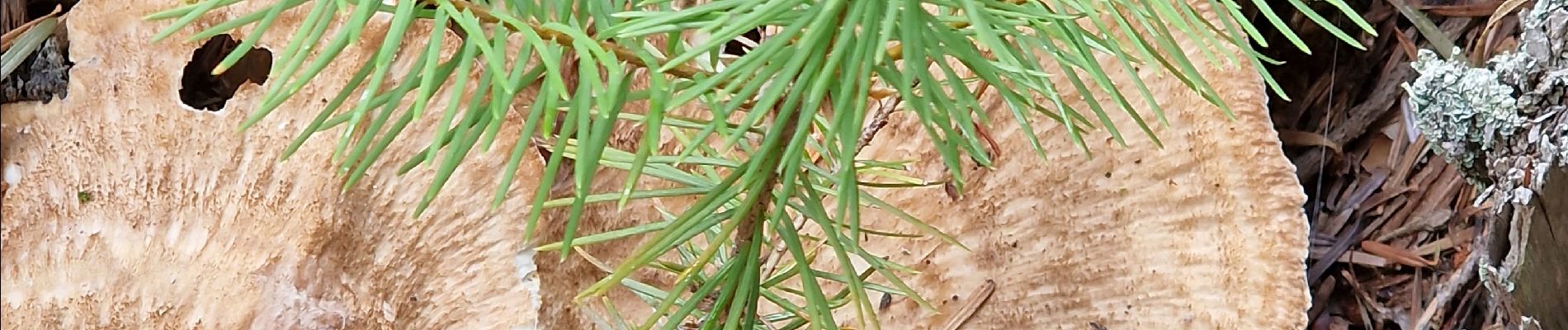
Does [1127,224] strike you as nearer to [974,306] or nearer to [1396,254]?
[974,306]

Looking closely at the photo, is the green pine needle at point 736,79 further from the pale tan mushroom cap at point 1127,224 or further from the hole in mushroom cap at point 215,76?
the hole in mushroom cap at point 215,76

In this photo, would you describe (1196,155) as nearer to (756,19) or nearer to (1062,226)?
(1062,226)

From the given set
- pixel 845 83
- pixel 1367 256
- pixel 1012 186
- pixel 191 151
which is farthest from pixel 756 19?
pixel 1367 256

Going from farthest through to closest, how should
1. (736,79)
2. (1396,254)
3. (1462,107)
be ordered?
(1396,254) → (1462,107) → (736,79)

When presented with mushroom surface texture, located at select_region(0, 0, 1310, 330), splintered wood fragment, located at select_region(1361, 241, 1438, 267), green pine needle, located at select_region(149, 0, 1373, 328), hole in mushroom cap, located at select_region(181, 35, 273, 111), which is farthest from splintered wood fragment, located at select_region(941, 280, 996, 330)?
hole in mushroom cap, located at select_region(181, 35, 273, 111)

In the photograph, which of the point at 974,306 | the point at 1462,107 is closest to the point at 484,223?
the point at 974,306

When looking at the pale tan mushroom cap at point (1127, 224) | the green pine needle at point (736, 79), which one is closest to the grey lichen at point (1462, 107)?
the pale tan mushroom cap at point (1127, 224)

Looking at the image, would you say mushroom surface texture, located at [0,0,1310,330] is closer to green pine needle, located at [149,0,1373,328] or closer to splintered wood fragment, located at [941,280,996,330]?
splintered wood fragment, located at [941,280,996,330]
